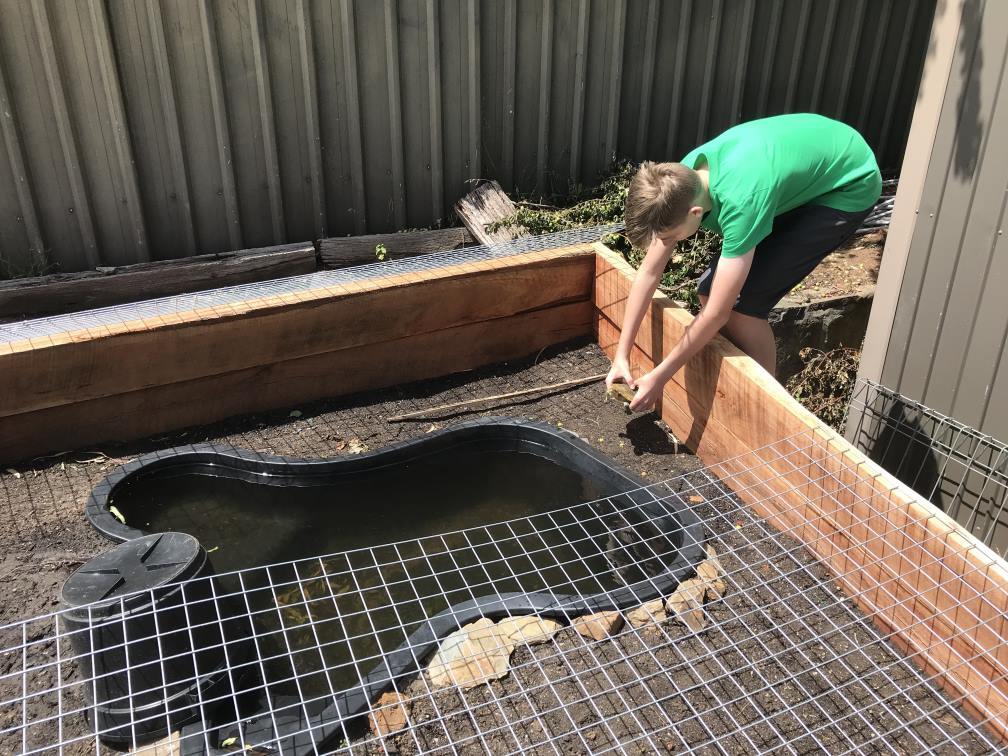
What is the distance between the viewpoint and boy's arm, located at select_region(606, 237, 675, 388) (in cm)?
292

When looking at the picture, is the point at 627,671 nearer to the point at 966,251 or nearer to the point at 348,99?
the point at 966,251

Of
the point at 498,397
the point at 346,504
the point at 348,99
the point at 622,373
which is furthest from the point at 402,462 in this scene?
the point at 348,99

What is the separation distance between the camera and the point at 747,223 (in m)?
2.50

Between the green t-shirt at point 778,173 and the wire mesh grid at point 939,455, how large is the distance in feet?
2.57

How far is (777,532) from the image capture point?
2.57m

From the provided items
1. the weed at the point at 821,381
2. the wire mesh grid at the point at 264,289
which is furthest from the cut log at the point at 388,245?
the weed at the point at 821,381

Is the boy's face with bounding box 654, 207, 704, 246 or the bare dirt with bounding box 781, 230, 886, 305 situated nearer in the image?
the boy's face with bounding box 654, 207, 704, 246

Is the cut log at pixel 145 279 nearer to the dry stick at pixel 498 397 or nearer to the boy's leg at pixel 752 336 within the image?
the dry stick at pixel 498 397

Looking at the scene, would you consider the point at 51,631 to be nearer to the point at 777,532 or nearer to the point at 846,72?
the point at 777,532

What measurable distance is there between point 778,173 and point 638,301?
68 centimetres

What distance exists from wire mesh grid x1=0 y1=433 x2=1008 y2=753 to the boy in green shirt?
0.57 m

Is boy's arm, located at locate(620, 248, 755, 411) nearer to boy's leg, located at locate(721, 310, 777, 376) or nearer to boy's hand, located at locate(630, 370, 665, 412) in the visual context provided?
boy's hand, located at locate(630, 370, 665, 412)

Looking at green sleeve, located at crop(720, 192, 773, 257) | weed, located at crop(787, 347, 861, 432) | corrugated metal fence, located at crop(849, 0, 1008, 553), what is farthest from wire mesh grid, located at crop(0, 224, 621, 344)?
corrugated metal fence, located at crop(849, 0, 1008, 553)

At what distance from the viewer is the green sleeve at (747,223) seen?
→ 2.49m
